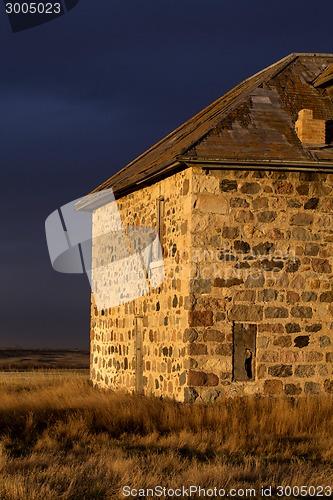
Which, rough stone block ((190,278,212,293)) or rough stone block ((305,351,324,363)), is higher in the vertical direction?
rough stone block ((190,278,212,293))

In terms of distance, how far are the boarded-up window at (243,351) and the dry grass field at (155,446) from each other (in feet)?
1.80

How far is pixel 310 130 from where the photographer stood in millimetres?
18859

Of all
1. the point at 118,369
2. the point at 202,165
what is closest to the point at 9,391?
the point at 118,369

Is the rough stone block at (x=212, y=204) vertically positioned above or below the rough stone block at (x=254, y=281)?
→ above

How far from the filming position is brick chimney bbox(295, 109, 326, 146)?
1881cm

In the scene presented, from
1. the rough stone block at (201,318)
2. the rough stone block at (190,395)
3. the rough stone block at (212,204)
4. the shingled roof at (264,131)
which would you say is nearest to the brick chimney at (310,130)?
the shingled roof at (264,131)

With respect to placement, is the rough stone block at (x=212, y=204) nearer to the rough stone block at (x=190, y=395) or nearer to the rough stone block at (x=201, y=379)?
the rough stone block at (x=201, y=379)

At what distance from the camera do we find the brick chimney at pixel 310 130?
18.8 meters

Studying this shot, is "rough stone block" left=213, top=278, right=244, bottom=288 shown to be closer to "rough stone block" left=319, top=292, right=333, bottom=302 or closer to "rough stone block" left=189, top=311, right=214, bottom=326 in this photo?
"rough stone block" left=189, top=311, right=214, bottom=326

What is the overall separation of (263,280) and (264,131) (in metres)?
3.02

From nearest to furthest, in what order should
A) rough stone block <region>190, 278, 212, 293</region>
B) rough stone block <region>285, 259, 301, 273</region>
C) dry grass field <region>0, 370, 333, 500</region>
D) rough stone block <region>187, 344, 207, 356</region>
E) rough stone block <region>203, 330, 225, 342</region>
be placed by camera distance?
dry grass field <region>0, 370, 333, 500</region> < rough stone block <region>187, 344, 207, 356</region> < rough stone block <region>203, 330, 225, 342</region> < rough stone block <region>190, 278, 212, 293</region> < rough stone block <region>285, 259, 301, 273</region>

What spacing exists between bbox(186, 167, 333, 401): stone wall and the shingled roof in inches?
15.4

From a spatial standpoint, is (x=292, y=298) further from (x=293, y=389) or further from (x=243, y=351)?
(x=293, y=389)

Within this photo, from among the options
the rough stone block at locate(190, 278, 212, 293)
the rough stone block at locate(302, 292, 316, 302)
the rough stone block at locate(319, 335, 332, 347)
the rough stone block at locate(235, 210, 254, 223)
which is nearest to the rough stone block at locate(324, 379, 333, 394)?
the rough stone block at locate(319, 335, 332, 347)
